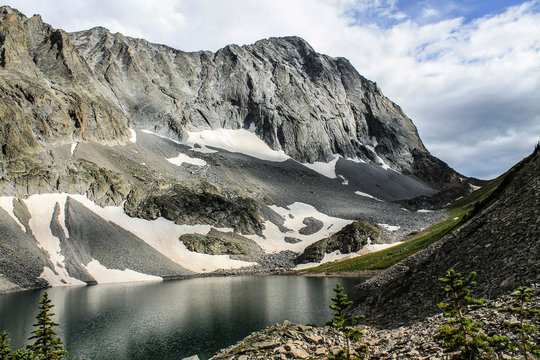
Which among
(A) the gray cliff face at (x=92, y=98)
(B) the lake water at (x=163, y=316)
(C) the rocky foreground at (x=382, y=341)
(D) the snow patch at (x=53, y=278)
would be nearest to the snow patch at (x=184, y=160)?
(A) the gray cliff face at (x=92, y=98)

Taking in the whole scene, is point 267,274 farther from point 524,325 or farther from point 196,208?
point 524,325

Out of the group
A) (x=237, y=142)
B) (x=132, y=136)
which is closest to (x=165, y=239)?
(x=132, y=136)

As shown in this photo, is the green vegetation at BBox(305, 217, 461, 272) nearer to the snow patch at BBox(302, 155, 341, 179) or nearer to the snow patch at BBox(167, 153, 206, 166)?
the snow patch at BBox(167, 153, 206, 166)

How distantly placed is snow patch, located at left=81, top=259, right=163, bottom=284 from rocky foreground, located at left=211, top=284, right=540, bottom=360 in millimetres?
61707

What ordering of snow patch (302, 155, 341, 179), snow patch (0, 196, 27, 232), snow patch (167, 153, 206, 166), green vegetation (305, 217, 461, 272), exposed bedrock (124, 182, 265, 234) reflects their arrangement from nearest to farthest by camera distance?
green vegetation (305, 217, 461, 272) < snow patch (0, 196, 27, 232) < exposed bedrock (124, 182, 265, 234) < snow patch (167, 153, 206, 166) < snow patch (302, 155, 341, 179)

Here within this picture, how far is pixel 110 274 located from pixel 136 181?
134 ft

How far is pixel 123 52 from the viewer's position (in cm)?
18775

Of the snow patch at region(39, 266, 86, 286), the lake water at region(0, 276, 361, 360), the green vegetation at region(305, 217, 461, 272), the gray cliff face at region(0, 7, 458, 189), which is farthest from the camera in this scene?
the gray cliff face at region(0, 7, 458, 189)

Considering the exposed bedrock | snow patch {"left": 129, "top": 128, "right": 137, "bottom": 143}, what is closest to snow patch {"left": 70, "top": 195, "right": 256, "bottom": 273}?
the exposed bedrock

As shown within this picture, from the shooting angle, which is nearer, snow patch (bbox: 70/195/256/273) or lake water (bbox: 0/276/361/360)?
lake water (bbox: 0/276/361/360)

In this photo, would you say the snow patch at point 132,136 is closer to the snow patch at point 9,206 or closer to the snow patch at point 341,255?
the snow patch at point 9,206

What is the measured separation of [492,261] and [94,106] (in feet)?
454

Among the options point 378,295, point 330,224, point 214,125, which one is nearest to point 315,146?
point 214,125

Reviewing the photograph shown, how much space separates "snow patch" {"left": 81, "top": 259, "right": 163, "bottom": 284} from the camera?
79562 millimetres
